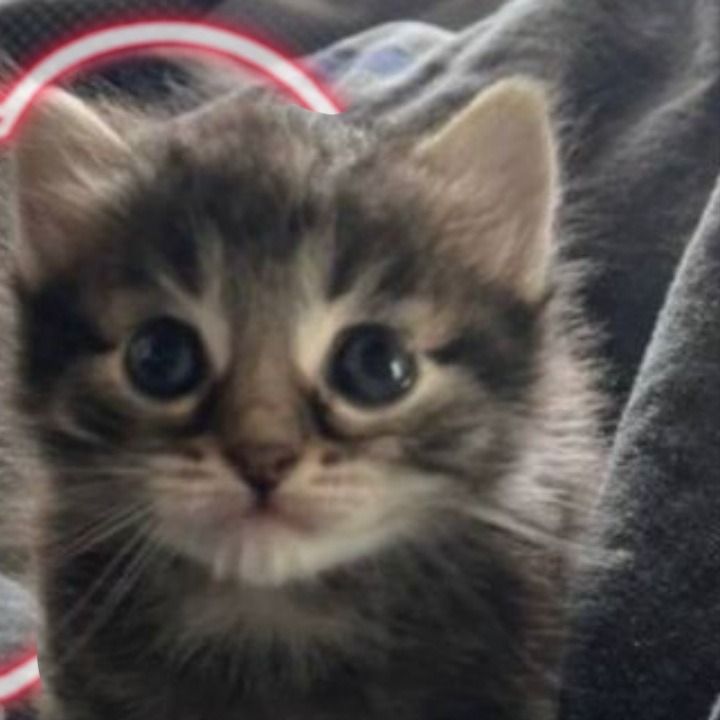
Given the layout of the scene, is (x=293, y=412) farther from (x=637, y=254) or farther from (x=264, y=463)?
(x=637, y=254)

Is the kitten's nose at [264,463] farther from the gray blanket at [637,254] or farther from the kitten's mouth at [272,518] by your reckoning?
the gray blanket at [637,254]

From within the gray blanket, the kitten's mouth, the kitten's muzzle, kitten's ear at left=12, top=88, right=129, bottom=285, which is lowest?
the gray blanket

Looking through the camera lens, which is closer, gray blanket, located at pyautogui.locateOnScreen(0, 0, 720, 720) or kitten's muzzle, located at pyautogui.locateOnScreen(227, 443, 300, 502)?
kitten's muzzle, located at pyautogui.locateOnScreen(227, 443, 300, 502)

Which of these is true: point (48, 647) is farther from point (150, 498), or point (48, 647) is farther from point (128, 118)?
point (128, 118)

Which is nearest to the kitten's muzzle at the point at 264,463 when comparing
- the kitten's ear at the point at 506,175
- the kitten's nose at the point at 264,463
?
the kitten's nose at the point at 264,463

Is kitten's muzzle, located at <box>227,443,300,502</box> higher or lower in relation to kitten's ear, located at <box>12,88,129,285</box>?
lower

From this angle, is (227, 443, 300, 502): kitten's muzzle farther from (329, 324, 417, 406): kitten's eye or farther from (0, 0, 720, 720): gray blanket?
(0, 0, 720, 720): gray blanket

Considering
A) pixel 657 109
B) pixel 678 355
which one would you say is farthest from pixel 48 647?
pixel 657 109

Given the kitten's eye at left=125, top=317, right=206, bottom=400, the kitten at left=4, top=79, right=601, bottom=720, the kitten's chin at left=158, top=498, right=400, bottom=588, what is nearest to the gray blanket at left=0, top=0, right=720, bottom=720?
the kitten at left=4, top=79, right=601, bottom=720
